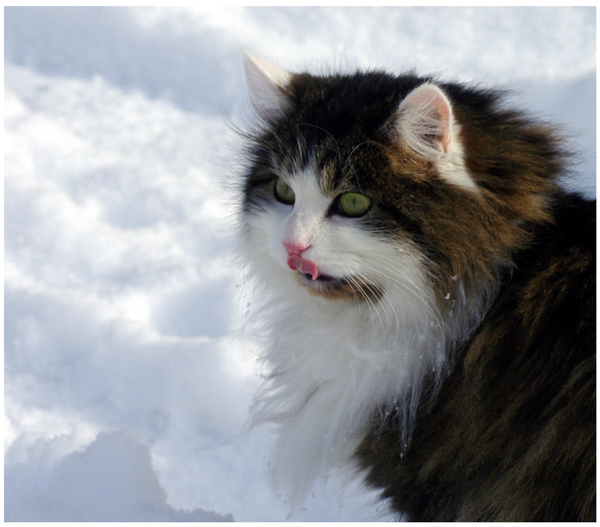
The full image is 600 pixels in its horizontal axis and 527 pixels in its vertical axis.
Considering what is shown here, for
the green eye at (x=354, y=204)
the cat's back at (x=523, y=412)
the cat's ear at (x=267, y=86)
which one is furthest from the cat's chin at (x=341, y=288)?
the cat's ear at (x=267, y=86)

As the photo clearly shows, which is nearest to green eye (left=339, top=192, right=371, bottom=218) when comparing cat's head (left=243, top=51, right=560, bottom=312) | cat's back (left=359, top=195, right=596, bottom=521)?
cat's head (left=243, top=51, right=560, bottom=312)

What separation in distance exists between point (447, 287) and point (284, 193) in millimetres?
468

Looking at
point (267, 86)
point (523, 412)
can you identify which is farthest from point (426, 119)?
point (523, 412)

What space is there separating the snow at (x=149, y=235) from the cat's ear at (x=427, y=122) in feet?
1.54

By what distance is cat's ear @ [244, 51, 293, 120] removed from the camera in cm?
153

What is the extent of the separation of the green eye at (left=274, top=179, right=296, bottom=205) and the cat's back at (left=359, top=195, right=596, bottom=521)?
21.9 inches

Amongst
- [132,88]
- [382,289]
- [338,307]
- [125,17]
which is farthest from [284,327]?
[125,17]

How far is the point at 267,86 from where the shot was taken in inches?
61.0

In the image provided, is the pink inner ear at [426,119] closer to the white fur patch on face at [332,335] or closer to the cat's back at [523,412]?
the white fur patch on face at [332,335]

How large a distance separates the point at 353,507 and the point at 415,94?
1.34 metres

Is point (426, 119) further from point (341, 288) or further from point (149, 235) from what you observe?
point (149, 235)

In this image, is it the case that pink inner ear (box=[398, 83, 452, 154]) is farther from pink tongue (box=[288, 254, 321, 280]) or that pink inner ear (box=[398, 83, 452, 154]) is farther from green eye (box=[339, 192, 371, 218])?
pink tongue (box=[288, 254, 321, 280])

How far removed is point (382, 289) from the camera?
1.34 metres

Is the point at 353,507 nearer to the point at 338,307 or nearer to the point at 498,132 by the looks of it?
the point at 338,307
